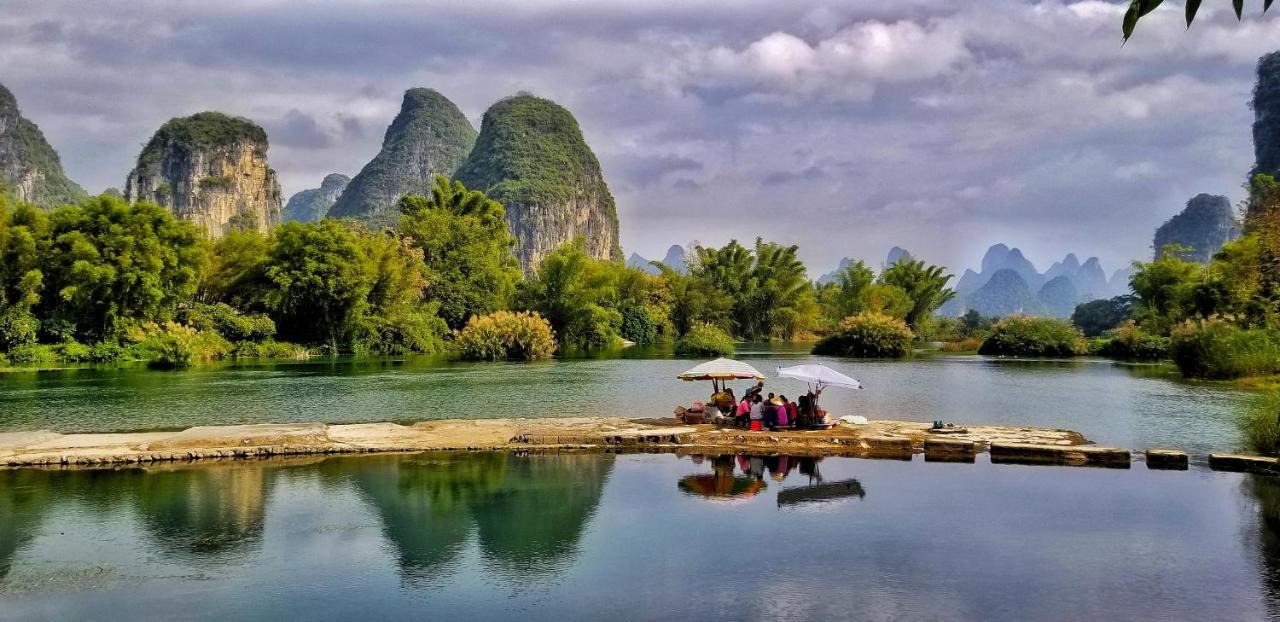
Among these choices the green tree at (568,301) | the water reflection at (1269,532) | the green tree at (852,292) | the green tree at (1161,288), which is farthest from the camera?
the green tree at (852,292)

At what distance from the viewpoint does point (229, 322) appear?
38750mm

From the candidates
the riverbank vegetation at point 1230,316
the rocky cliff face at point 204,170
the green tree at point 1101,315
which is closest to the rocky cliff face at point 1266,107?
the green tree at point 1101,315

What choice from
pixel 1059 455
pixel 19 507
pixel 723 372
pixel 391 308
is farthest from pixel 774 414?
pixel 391 308

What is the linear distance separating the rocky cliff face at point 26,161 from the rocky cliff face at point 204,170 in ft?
35.8

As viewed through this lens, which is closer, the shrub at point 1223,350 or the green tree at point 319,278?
the shrub at point 1223,350

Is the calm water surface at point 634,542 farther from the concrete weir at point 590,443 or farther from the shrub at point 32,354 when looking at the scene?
the shrub at point 32,354

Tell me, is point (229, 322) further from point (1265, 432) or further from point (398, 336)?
point (1265, 432)

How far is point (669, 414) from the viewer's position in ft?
60.1

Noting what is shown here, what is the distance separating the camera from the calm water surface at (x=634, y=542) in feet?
23.2

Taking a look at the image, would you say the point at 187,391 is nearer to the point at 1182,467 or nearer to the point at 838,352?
the point at 1182,467

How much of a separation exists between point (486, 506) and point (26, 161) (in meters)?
155

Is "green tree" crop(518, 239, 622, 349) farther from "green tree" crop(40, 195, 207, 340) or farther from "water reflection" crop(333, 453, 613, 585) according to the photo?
"water reflection" crop(333, 453, 613, 585)

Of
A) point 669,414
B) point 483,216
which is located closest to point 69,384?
point 669,414

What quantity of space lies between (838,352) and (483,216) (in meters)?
27.8
